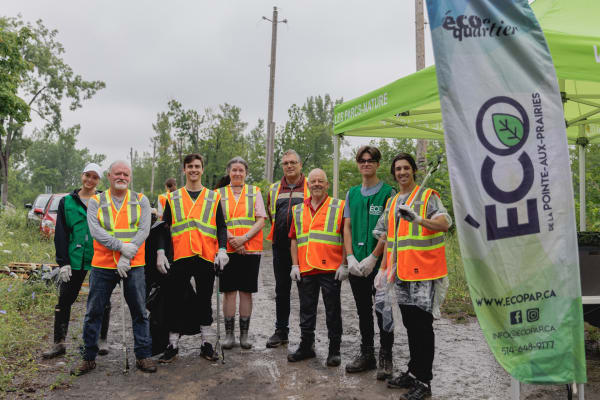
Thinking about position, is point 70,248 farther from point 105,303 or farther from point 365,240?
point 365,240

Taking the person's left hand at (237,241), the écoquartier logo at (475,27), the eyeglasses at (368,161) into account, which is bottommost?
the person's left hand at (237,241)

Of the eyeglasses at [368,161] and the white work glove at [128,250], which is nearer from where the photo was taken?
the white work glove at [128,250]

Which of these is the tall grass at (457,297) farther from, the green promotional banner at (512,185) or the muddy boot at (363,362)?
the green promotional banner at (512,185)

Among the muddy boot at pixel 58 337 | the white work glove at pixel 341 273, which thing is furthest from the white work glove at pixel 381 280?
the muddy boot at pixel 58 337

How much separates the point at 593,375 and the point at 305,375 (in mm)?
2499

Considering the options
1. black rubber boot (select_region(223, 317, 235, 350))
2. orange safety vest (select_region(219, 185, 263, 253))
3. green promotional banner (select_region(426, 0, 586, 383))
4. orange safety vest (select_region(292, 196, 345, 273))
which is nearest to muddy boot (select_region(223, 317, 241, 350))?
black rubber boot (select_region(223, 317, 235, 350))

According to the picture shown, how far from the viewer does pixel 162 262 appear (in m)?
4.48

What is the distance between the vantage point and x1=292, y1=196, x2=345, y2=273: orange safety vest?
4516mm

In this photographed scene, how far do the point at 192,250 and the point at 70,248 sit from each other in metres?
1.18

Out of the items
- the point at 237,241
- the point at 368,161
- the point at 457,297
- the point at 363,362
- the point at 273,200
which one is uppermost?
the point at 368,161

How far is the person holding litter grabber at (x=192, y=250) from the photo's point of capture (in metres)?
4.60

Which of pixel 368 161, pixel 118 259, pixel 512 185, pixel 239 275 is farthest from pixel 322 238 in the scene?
pixel 512 185

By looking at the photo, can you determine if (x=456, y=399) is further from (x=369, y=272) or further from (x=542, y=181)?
(x=542, y=181)

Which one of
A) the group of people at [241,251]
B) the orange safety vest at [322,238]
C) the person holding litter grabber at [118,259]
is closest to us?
the group of people at [241,251]
